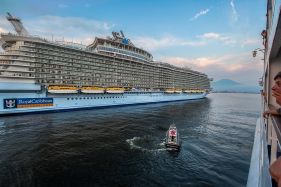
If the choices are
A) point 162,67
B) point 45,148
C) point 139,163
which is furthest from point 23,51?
point 162,67

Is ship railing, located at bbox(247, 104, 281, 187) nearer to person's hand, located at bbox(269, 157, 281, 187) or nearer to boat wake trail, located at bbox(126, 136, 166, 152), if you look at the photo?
person's hand, located at bbox(269, 157, 281, 187)

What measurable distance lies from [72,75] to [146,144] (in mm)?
32688

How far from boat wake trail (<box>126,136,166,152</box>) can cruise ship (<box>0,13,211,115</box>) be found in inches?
954

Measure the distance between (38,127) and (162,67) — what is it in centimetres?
5357

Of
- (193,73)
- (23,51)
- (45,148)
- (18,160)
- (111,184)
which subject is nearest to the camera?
(111,184)

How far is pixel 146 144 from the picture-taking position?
723 inches

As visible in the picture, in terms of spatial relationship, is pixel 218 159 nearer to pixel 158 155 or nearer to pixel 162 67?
pixel 158 155

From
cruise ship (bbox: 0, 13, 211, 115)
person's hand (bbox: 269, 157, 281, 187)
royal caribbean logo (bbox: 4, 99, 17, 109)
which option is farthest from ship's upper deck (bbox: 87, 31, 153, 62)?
person's hand (bbox: 269, 157, 281, 187)

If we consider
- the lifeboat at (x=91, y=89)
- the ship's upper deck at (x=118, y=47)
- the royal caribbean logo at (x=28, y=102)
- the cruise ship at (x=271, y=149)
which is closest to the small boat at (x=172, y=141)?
the cruise ship at (x=271, y=149)

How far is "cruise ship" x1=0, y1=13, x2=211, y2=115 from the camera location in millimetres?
34562

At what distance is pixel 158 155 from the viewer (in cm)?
1569

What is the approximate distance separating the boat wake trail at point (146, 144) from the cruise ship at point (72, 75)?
2423cm

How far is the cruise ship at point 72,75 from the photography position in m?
34.6

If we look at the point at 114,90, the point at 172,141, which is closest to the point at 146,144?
the point at 172,141
